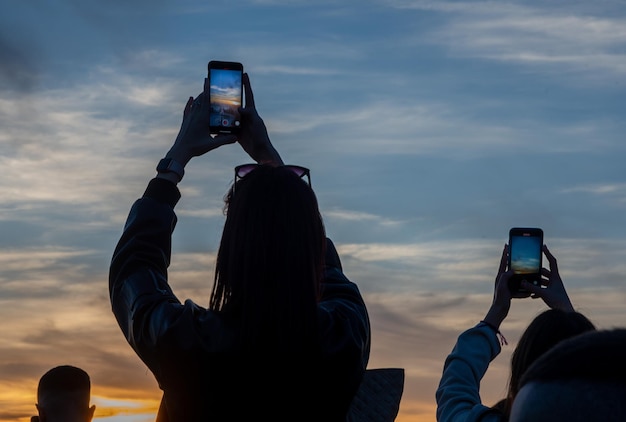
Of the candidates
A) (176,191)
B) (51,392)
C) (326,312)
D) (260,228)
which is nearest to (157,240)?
(176,191)

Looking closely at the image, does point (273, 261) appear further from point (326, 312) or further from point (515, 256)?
point (515, 256)

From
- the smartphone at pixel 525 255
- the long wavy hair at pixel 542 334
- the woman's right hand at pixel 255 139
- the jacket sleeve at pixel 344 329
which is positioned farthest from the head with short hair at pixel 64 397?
the long wavy hair at pixel 542 334

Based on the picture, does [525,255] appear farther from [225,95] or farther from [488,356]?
[225,95]

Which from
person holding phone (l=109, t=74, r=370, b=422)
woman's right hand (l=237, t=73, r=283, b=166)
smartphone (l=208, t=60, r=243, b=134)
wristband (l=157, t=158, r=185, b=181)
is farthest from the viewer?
Answer: smartphone (l=208, t=60, r=243, b=134)

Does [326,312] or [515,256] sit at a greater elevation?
[515,256]

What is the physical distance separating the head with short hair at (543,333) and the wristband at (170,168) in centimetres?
171

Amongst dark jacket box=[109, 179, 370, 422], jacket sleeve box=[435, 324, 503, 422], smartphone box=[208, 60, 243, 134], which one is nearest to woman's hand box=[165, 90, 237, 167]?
smartphone box=[208, 60, 243, 134]

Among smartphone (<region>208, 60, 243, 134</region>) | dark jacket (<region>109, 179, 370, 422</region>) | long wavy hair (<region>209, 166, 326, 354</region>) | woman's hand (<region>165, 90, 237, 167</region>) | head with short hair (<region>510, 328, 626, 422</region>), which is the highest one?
smartphone (<region>208, 60, 243, 134</region>)

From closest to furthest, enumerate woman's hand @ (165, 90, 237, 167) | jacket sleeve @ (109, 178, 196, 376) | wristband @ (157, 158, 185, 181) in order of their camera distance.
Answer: jacket sleeve @ (109, 178, 196, 376) < wristband @ (157, 158, 185, 181) < woman's hand @ (165, 90, 237, 167)

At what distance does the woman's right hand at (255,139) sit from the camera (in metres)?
4.84

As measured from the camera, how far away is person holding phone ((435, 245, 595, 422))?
4121 millimetres

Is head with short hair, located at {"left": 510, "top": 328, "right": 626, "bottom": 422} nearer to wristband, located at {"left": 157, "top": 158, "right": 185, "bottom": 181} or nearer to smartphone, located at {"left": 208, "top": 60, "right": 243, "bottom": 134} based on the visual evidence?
wristband, located at {"left": 157, "top": 158, "right": 185, "bottom": 181}

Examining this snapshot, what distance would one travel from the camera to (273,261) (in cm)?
380

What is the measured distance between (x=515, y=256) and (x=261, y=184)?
322cm
